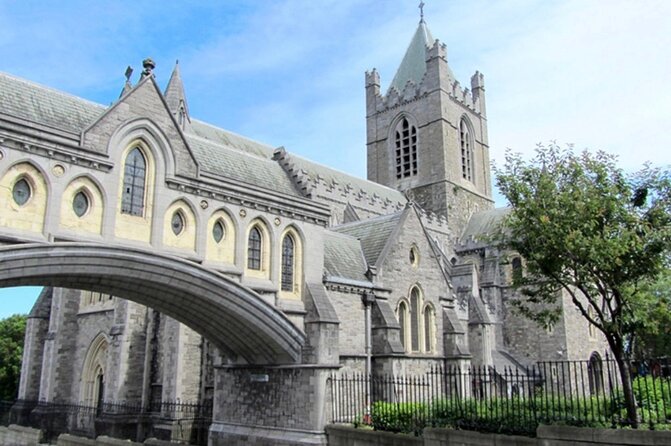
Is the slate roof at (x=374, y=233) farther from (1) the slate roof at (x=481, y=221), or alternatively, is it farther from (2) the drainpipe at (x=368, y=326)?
(1) the slate roof at (x=481, y=221)

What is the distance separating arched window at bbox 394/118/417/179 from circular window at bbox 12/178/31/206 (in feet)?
141

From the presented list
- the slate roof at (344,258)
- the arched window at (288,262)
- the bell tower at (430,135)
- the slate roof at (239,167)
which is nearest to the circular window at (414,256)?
the slate roof at (344,258)

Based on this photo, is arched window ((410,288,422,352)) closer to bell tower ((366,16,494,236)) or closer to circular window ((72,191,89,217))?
circular window ((72,191,89,217))

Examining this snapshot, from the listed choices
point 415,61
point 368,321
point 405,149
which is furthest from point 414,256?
point 415,61

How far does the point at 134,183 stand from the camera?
44.7ft

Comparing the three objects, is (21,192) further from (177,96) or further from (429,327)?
(177,96)

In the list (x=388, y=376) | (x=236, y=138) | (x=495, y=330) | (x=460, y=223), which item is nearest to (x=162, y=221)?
(x=388, y=376)

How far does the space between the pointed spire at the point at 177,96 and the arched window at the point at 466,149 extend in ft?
95.7

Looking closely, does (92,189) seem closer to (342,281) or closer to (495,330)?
(342,281)

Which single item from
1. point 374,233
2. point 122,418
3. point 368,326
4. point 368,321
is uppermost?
point 374,233

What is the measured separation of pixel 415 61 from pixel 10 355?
137 ft

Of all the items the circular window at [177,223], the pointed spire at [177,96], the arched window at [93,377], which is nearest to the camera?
the circular window at [177,223]

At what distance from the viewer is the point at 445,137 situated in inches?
2023

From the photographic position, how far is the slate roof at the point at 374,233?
69.0ft
